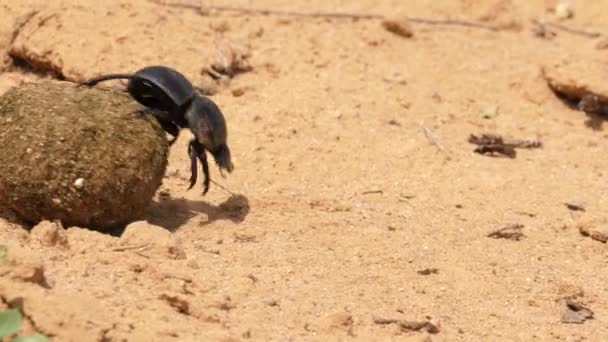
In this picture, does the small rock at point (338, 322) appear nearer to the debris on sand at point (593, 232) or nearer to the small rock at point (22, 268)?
the small rock at point (22, 268)

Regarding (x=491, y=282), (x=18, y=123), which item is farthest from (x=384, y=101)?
(x=18, y=123)

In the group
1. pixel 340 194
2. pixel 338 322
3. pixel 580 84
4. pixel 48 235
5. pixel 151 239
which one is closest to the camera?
pixel 338 322

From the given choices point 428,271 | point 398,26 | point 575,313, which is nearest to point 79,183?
point 428,271

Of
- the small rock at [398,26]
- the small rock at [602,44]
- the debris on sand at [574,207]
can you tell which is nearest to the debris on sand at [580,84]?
the small rock at [602,44]

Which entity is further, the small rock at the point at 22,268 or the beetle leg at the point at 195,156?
the beetle leg at the point at 195,156

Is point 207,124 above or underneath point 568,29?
above

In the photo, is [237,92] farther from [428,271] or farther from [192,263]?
[192,263]

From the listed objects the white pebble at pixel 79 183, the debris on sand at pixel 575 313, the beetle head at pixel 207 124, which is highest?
the beetle head at pixel 207 124

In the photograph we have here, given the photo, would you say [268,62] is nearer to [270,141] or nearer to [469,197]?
[270,141]
